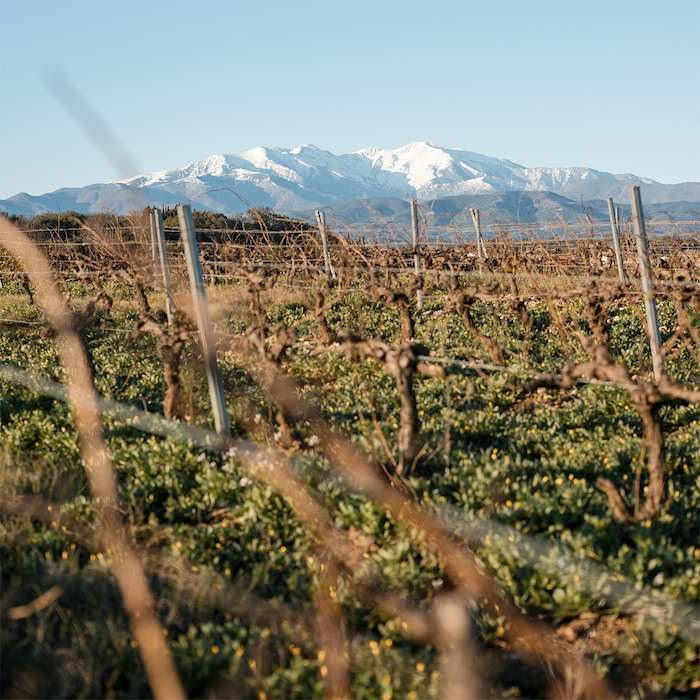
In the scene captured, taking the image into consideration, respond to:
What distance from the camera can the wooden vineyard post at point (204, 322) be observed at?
20.8 feet

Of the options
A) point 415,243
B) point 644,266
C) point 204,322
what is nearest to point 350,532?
point 204,322

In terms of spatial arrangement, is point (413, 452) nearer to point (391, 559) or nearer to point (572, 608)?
point (391, 559)

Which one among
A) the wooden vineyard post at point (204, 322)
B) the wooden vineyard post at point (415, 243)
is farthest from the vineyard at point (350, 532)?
the wooden vineyard post at point (415, 243)

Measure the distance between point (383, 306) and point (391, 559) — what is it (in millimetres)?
9090

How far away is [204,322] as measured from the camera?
20.7 feet

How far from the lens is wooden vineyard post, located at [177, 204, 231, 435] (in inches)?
249

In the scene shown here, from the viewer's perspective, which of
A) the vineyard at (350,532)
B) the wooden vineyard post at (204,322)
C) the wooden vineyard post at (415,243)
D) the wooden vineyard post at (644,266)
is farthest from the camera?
the wooden vineyard post at (415,243)

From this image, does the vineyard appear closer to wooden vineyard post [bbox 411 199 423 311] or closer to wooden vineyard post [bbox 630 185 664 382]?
wooden vineyard post [bbox 630 185 664 382]

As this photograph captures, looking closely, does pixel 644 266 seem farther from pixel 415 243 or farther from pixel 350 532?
pixel 415 243

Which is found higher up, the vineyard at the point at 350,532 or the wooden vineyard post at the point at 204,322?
the wooden vineyard post at the point at 204,322

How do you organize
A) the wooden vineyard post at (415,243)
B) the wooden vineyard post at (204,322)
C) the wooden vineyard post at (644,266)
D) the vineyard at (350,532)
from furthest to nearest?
1. the wooden vineyard post at (415,243)
2. the wooden vineyard post at (644,266)
3. the wooden vineyard post at (204,322)
4. the vineyard at (350,532)

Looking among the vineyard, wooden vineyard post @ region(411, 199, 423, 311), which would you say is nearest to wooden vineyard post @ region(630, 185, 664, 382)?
the vineyard

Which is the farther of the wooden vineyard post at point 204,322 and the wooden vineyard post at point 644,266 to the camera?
the wooden vineyard post at point 644,266

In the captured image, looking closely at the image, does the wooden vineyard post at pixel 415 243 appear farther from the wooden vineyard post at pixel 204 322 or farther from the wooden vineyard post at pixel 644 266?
the wooden vineyard post at pixel 204 322
